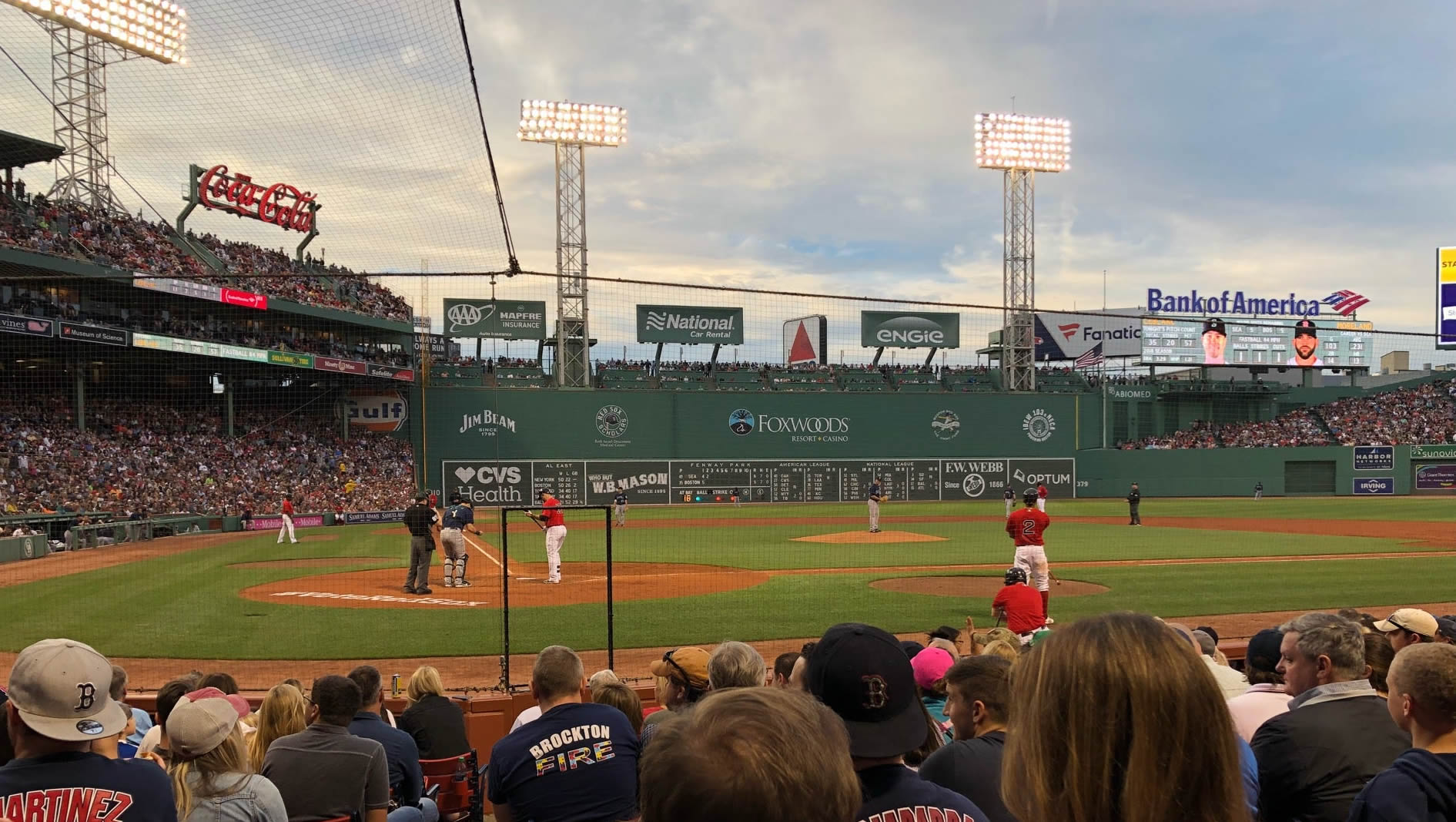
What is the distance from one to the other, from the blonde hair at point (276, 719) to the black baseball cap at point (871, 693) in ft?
12.0

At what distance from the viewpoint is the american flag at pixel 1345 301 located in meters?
65.9

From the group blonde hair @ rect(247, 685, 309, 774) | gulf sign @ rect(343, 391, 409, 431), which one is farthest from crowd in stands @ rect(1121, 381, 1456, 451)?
blonde hair @ rect(247, 685, 309, 774)

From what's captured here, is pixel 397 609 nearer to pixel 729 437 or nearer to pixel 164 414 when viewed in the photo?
pixel 164 414

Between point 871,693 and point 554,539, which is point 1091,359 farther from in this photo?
point 871,693

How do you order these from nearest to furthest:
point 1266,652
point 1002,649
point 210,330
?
1. point 1002,649
2. point 1266,652
3. point 210,330

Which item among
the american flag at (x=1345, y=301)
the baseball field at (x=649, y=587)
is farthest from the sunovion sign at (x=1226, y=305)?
the baseball field at (x=649, y=587)

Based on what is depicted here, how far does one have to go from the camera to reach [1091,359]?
201 ft

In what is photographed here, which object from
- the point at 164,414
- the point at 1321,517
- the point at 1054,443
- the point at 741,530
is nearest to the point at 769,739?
the point at 741,530

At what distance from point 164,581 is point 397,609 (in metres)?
7.31

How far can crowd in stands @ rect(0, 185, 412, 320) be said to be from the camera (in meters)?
31.2

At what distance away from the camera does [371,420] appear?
44312 mm

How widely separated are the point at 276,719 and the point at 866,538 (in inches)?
987

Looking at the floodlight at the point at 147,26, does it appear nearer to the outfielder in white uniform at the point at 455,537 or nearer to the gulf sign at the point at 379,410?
the outfielder in white uniform at the point at 455,537

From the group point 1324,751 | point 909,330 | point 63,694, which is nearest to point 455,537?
point 63,694
